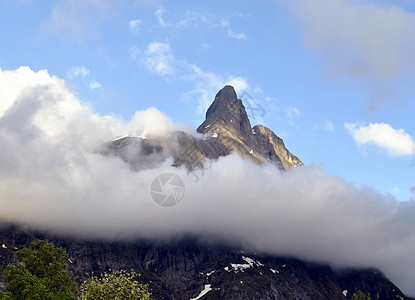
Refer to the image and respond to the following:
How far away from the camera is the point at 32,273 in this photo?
91.4m

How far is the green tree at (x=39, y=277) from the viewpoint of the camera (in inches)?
3184

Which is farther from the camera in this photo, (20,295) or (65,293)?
(65,293)

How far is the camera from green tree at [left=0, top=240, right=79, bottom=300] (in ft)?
265

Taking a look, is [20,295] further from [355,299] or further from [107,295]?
[355,299]

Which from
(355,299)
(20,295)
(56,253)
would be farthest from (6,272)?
(355,299)

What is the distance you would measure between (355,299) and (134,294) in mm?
97846

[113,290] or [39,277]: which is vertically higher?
[113,290]

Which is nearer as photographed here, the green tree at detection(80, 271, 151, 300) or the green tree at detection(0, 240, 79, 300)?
the green tree at detection(0, 240, 79, 300)

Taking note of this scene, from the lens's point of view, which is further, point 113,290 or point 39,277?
point 39,277

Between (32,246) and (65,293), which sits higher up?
(32,246)

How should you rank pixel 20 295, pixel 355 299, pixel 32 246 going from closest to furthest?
pixel 20 295, pixel 32 246, pixel 355 299

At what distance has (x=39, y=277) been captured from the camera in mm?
91125

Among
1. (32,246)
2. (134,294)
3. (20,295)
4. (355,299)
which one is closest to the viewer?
(20,295)

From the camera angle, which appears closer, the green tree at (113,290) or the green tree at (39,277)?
the green tree at (39,277)
